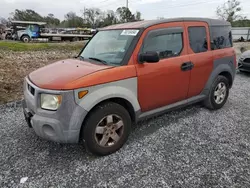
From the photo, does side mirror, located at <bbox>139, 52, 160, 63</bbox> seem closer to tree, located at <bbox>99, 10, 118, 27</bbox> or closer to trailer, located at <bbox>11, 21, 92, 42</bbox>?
trailer, located at <bbox>11, 21, 92, 42</bbox>

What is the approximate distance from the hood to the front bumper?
0.30 feet

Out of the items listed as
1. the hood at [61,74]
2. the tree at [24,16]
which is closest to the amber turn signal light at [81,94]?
the hood at [61,74]

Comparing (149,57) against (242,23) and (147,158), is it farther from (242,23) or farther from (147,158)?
(242,23)

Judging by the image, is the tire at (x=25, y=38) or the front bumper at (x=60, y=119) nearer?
the front bumper at (x=60, y=119)

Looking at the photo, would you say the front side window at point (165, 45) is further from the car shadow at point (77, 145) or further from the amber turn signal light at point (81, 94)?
the car shadow at point (77, 145)

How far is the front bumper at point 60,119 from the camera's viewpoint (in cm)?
241

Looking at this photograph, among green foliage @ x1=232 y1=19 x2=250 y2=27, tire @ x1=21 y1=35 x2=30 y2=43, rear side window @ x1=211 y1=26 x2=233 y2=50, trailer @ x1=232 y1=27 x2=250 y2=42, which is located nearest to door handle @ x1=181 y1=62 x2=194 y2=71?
rear side window @ x1=211 y1=26 x2=233 y2=50

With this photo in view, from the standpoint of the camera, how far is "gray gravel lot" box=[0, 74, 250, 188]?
2.36 meters

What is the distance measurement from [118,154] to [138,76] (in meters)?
1.15

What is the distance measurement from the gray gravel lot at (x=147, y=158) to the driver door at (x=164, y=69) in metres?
0.58

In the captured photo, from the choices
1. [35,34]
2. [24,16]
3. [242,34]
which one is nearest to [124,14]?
[24,16]

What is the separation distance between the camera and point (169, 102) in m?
3.47

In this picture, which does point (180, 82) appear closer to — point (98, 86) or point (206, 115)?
point (206, 115)

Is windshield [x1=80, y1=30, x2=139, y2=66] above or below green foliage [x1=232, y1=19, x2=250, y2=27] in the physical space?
below
